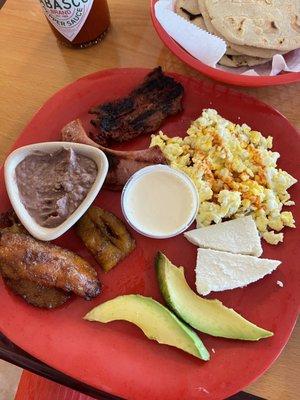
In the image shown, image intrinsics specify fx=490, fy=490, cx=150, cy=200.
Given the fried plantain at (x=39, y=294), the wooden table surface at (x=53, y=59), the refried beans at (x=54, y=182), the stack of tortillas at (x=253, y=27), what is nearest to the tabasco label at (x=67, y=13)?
the wooden table surface at (x=53, y=59)

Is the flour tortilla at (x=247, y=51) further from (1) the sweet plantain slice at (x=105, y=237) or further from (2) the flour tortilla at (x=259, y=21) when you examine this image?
(1) the sweet plantain slice at (x=105, y=237)

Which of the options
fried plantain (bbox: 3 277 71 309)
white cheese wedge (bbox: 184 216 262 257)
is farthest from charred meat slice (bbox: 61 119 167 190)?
fried plantain (bbox: 3 277 71 309)

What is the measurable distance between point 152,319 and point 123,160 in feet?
1.69

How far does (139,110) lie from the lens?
166cm

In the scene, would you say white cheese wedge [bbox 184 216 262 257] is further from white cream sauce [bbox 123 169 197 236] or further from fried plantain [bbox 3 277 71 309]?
fried plantain [bbox 3 277 71 309]

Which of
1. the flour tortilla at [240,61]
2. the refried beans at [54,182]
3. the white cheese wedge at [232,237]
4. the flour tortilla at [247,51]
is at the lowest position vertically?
the white cheese wedge at [232,237]

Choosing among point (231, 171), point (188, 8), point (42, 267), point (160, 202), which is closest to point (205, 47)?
point (188, 8)

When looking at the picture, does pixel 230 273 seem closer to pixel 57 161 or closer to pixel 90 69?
pixel 57 161

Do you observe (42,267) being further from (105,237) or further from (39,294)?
(105,237)

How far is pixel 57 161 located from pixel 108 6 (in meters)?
0.85

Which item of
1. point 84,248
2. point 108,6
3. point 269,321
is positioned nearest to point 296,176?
point 269,321

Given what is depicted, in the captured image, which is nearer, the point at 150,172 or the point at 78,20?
the point at 150,172

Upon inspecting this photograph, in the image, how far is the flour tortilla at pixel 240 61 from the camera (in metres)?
1.68

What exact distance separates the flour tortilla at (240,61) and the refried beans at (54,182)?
587mm
